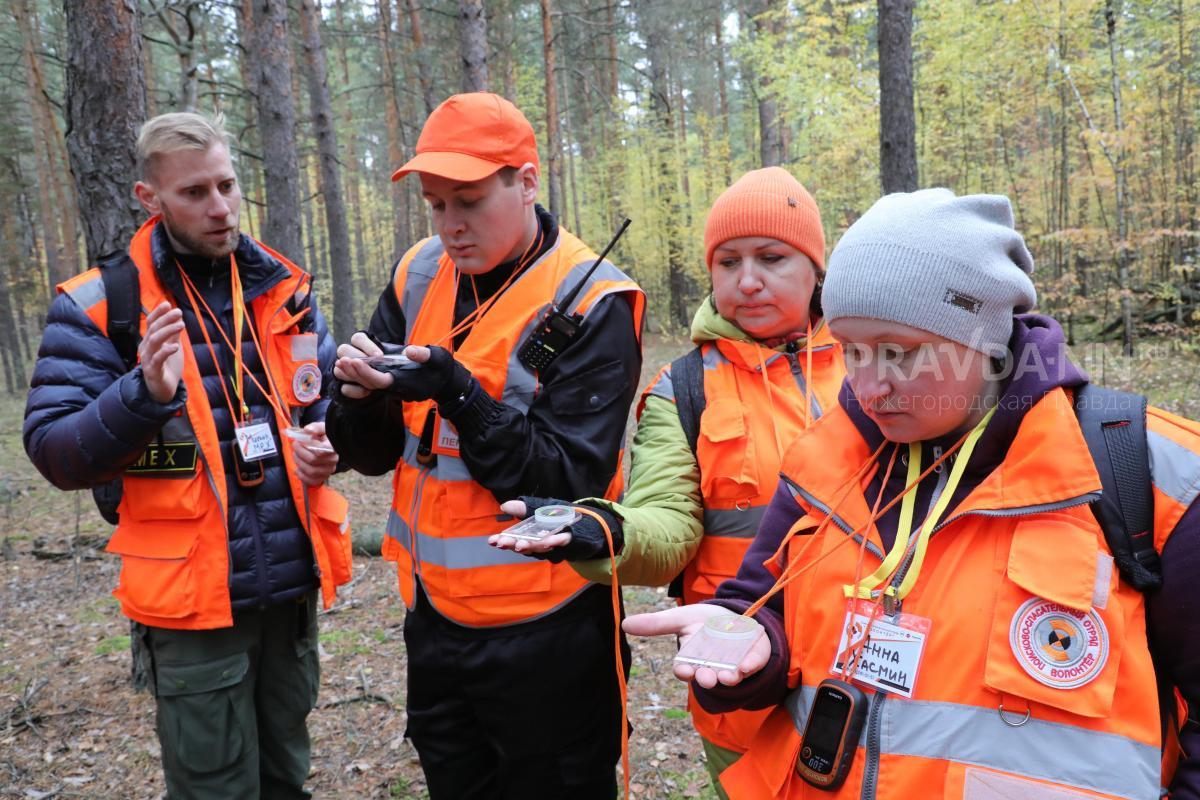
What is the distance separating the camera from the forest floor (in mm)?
3795

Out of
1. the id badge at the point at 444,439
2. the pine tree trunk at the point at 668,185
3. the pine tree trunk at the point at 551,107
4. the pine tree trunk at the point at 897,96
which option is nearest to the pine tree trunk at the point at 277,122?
the pine tree trunk at the point at 551,107

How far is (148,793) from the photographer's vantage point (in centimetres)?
372

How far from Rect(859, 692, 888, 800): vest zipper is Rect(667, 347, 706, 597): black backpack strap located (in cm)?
87

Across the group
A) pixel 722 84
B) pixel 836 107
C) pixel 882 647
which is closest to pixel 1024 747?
pixel 882 647

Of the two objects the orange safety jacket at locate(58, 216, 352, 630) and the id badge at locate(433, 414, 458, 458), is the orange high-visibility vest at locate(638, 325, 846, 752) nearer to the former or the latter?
the id badge at locate(433, 414, 458, 458)

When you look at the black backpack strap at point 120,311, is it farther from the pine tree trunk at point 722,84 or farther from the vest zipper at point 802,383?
the pine tree trunk at point 722,84

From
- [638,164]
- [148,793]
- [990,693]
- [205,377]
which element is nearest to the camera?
[990,693]

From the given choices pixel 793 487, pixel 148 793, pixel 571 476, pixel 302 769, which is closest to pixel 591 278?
pixel 571 476

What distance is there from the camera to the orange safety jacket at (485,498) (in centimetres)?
228

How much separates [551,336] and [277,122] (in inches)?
374

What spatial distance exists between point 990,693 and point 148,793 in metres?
4.12

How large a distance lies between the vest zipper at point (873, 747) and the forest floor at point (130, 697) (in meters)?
2.57

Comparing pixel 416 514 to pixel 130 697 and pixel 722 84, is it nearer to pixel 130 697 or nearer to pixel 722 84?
pixel 130 697

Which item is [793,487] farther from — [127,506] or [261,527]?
[127,506]
